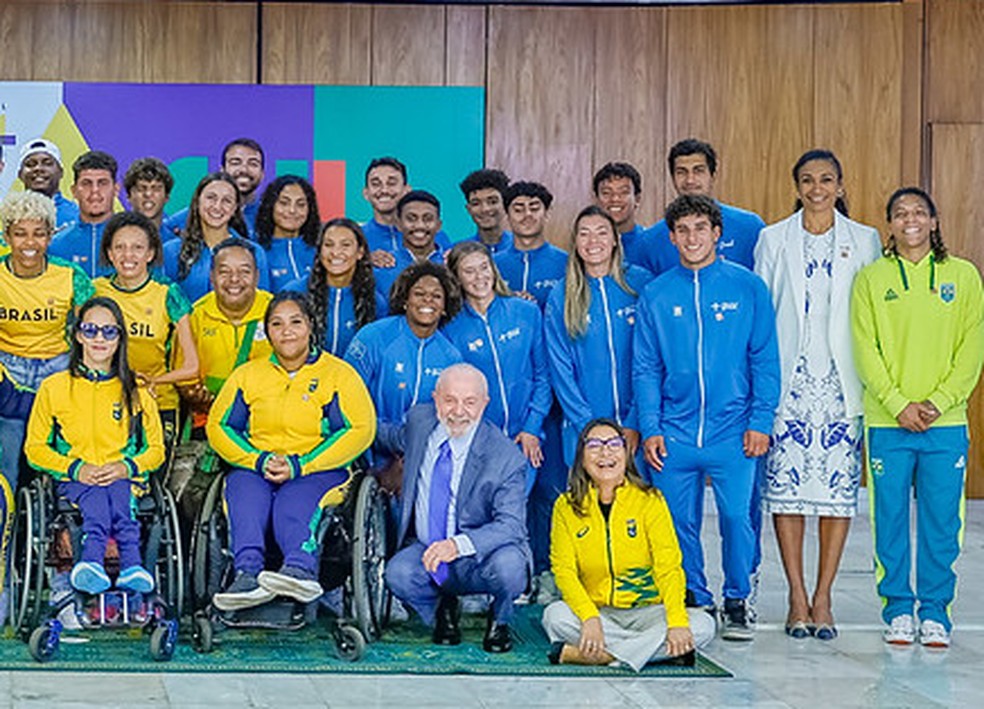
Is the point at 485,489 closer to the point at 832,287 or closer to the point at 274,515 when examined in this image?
the point at 274,515

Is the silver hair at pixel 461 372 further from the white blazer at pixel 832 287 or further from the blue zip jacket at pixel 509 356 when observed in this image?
the white blazer at pixel 832 287

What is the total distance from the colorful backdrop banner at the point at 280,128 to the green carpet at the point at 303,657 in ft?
14.7

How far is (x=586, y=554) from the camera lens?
17.7 ft

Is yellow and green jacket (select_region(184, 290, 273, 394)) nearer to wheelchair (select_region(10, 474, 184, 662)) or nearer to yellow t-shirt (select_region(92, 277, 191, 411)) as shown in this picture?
yellow t-shirt (select_region(92, 277, 191, 411))

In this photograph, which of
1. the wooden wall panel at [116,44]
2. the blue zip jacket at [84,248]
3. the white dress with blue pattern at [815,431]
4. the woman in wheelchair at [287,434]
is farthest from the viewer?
the wooden wall panel at [116,44]

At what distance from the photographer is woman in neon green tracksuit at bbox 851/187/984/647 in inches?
224

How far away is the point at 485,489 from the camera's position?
5605 mm

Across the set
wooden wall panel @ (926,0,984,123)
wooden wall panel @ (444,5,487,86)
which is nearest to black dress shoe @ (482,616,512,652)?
wooden wall panel @ (444,5,487,86)

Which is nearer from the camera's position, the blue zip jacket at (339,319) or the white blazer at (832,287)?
the white blazer at (832,287)

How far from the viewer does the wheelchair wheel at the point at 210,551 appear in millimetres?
5480

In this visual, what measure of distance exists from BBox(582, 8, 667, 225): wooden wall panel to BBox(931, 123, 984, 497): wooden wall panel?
1.60 m

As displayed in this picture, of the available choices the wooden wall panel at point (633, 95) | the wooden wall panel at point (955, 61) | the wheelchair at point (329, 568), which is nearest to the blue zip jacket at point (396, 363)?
the wheelchair at point (329, 568)

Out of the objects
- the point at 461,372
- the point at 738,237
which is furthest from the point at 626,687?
the point at 738,237

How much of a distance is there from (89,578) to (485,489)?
49.7 inches
